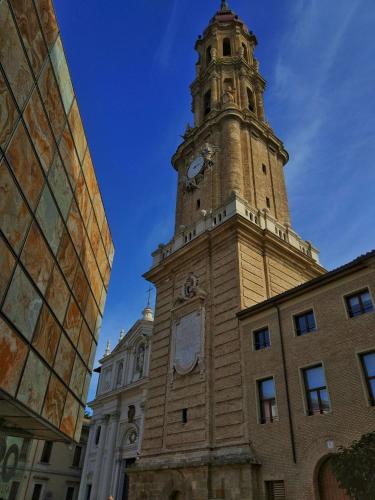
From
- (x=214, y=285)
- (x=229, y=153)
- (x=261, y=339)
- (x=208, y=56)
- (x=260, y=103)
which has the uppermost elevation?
(x=208, y=56)

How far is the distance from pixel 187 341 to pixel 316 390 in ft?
30.4

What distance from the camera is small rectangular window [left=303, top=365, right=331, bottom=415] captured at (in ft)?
52.1

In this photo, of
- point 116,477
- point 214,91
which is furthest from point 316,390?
point 214,91

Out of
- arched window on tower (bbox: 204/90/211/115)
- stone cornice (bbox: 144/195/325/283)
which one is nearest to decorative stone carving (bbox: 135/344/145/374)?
stone cornice (bbox: 144/195/325/283)

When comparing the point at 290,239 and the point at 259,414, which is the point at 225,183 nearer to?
the point at 290,239

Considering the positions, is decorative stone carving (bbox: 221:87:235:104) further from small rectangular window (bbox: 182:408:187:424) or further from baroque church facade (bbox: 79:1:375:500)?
small rectangular window (bbox: 182:408:187:424)

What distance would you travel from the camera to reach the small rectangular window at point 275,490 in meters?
15.8

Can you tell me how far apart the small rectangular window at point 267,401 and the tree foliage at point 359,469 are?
6.59m

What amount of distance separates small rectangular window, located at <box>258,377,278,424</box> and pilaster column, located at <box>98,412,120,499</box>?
71.1 feet

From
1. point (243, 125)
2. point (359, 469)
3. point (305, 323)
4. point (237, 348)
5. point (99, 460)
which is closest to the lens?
point (359, 469)

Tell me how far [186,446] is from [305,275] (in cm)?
1392

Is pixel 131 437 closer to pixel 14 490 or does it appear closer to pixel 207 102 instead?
pixel 14 490

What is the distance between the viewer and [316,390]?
53.6 feet

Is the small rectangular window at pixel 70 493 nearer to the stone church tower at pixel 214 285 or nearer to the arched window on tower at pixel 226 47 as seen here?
the stone church tower at pixel 214 285
